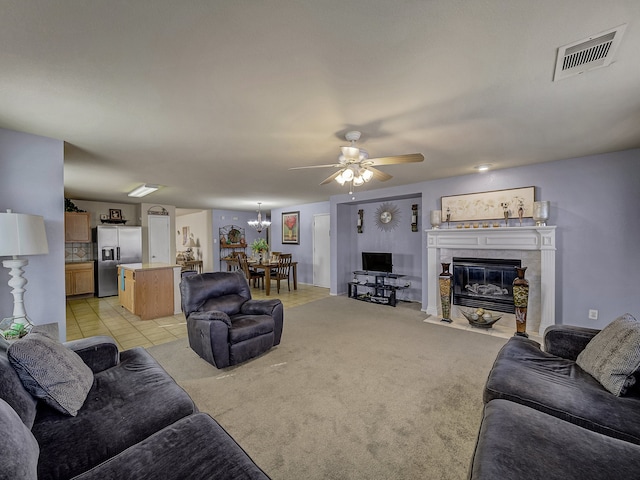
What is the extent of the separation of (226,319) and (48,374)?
148cm

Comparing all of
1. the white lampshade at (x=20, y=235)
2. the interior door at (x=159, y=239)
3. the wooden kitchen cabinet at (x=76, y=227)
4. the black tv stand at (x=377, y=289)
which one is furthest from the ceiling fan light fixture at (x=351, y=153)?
the interior door at (x=159, y=239)

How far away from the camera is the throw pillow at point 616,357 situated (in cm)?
155

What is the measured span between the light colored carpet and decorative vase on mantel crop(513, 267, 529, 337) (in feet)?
1.35

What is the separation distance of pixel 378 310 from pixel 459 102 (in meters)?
3.83

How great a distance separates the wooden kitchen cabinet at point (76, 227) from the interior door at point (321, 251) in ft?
17.5

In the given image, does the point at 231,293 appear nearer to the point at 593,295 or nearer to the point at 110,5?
the point at 110,5

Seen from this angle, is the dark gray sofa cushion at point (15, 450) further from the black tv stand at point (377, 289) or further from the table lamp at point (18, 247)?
the black tv stand at point (377, 289)

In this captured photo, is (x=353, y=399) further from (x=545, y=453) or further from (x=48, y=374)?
(x=48, y=374)

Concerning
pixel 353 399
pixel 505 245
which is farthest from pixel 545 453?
pixel 505 245

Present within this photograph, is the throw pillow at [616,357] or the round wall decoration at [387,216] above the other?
the round wall decoration at [387,216]

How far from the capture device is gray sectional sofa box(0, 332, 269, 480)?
98 cm

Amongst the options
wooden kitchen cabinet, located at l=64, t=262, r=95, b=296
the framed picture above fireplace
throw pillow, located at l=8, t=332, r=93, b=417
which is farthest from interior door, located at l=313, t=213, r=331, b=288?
throw pillow, located at l=8, t=332, r=93, b=417

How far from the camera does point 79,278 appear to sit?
623cm

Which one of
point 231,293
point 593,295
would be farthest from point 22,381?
point 593,295
